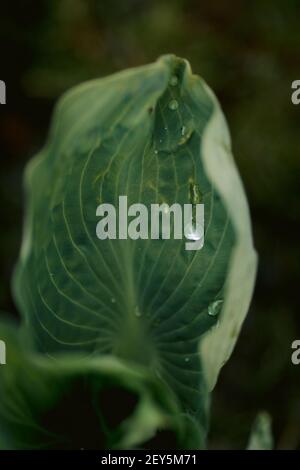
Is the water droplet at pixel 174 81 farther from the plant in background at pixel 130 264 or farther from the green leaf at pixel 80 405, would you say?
the green leaf at pixel 80 405

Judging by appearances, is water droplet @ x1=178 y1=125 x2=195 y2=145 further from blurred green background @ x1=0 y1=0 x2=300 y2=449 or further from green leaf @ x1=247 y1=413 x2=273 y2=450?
blurred green background @ x1=0 y1=0 x2=300 y2=449

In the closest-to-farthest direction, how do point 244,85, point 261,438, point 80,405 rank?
point 80,405 < point 261,438 < point 244,85

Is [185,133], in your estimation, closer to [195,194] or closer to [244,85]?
[195,194]

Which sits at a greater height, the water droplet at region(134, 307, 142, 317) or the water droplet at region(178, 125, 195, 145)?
the water droplet at region(178, 125, 195, 145)

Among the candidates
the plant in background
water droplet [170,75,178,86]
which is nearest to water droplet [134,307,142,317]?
the plant in background

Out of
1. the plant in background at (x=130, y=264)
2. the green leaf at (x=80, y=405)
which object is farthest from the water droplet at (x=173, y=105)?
the green leaf at (x=80, y=405)

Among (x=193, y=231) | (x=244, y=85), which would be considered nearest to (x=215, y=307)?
(x=193, y=231)
